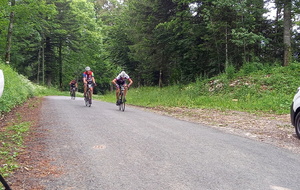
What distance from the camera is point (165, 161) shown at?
14.0 ft

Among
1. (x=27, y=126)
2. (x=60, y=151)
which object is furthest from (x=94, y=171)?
(x=27, y=126)

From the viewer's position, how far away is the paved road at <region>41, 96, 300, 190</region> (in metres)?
3.38

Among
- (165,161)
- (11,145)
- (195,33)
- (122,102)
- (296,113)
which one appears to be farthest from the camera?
(195,33)

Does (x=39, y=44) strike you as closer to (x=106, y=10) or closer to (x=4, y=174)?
(x=106, y=10)

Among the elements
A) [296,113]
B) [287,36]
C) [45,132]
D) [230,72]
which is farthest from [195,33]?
[45,132]

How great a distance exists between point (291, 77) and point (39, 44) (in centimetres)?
3297

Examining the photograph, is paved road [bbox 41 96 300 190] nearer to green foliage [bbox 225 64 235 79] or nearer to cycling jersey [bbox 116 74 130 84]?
cycling jersey [bbox 116 74 130 84]

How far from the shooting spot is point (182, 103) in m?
15.0

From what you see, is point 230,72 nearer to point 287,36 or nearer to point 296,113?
point 287,36

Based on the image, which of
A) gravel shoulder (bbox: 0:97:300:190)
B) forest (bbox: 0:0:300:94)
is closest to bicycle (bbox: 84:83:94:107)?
gravel shoulder (bbox: 0:97:300:190)

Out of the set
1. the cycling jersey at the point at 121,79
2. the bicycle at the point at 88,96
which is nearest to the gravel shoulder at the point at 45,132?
the cycling jersey at the point at 121,79

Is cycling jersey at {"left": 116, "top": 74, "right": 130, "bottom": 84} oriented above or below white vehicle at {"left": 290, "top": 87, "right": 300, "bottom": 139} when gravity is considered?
above

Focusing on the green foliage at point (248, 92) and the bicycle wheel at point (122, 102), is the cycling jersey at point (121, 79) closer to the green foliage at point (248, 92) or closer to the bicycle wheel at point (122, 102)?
the bicycle wheel at point (122, 102)

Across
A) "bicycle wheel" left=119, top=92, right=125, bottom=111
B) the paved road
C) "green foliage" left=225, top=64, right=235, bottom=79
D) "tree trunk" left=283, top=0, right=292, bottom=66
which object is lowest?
the paved road
